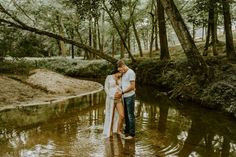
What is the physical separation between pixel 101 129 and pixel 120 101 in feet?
4.50

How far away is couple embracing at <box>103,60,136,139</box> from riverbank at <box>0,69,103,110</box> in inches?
246

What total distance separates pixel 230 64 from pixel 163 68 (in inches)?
243

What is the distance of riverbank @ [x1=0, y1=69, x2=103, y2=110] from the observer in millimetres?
17375

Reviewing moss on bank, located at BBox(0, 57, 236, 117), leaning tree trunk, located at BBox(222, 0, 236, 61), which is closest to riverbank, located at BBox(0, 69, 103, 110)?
moss on bank, located at BBox(0, 57, 236, 117)

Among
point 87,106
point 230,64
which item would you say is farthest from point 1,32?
point 230,64

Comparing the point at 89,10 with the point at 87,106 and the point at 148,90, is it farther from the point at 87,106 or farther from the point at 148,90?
the point at 87,106

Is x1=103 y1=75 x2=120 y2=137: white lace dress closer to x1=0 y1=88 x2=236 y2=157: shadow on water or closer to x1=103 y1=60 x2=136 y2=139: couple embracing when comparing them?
x1=103 y1=60 x2=136 y2=139: couple embracing

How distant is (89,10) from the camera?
2269 cm

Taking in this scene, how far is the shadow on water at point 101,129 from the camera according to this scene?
9.30 metres

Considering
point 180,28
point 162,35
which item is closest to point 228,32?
point 180,28

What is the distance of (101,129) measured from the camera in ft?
38.8

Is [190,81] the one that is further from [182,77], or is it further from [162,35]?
[162,35]

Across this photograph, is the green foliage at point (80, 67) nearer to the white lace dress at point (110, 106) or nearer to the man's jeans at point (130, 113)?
the white lace dress at point (110, 106)

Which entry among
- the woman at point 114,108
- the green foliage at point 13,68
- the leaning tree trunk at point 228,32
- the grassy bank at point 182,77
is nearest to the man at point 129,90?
the woman at point 114,108
